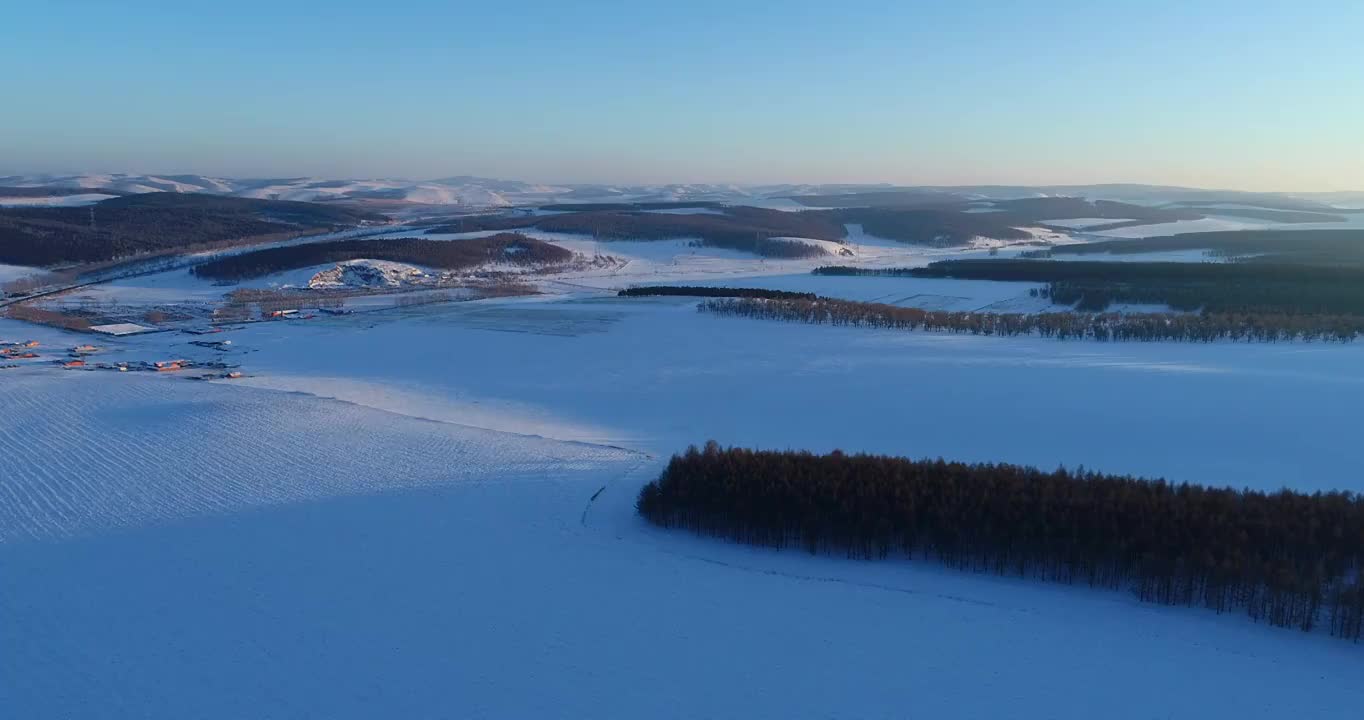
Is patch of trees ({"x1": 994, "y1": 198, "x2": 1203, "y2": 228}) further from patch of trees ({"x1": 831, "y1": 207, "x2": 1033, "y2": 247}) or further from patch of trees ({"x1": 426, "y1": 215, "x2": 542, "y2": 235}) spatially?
patch of trees ({"x1": 426, "y1": 215, "x2": 542, "y2": 235})

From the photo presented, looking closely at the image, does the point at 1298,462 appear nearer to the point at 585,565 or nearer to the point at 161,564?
the point at 585,565

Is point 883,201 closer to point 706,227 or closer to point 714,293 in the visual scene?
point 706,227

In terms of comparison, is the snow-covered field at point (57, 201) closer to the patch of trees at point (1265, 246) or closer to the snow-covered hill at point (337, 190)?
the snow-covered hill at point (337, 190)

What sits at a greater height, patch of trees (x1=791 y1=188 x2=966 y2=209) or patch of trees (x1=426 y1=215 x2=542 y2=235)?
patch of trees (x1=791 y1=188 x2=966 y2=209)

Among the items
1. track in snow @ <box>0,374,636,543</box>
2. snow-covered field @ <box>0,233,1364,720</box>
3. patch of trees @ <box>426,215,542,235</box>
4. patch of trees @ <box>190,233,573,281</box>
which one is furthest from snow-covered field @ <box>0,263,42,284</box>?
track in snow @ <box>0,374,636,543</box>

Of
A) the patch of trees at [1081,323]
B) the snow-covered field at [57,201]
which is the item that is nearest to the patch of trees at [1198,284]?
the patch of trees at [1081,323]

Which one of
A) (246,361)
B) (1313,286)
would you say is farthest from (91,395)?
(1313,286)
